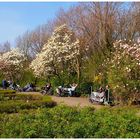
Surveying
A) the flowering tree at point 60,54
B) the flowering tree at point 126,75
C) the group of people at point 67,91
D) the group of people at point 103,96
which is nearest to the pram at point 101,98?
the group of people at point 103,96

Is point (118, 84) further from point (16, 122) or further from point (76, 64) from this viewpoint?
point (76, 64)

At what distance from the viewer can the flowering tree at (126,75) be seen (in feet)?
75.2

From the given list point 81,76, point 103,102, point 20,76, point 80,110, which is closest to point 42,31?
point 20,76

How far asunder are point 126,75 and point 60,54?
16.5 metres

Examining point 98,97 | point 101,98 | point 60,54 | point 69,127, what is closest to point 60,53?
point 60,54

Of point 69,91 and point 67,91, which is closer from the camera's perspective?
point 69,91

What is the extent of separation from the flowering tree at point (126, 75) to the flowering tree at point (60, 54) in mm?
14003

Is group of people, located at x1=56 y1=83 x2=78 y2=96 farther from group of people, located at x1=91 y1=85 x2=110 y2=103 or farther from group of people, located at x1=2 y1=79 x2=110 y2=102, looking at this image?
group of people, located at x1=91 y1=85 x2=110 y2=103

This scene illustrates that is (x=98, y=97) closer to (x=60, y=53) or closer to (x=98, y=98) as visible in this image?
(x=98, y=98)

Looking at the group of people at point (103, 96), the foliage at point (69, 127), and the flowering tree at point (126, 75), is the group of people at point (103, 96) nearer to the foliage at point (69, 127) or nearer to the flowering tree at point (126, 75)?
the flowering tree at point (126, 75)

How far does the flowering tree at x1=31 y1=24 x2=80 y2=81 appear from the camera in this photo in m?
38.1

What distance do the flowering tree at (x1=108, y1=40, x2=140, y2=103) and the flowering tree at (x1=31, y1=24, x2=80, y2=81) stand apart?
14.0 m

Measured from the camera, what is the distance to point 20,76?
169 ft

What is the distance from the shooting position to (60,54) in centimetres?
3897
